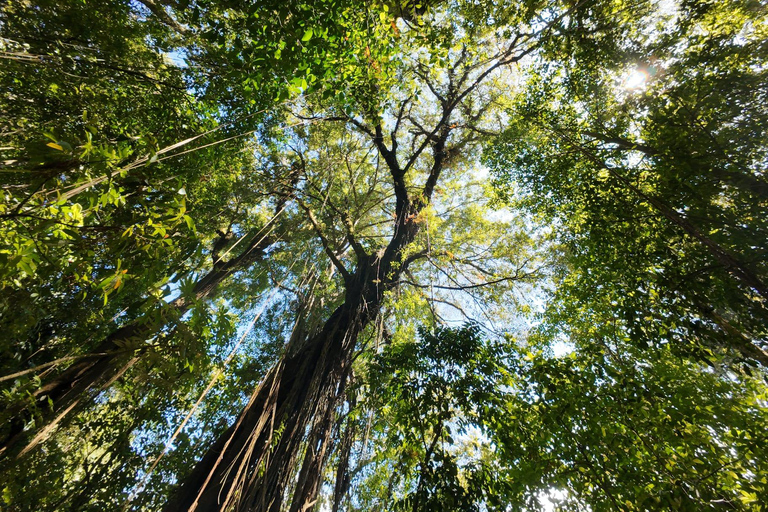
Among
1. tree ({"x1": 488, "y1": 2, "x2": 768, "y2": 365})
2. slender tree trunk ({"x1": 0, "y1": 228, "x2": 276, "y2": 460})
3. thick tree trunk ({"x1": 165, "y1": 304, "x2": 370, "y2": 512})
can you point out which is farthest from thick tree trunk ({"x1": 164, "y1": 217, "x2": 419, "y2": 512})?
tree ({"x1": 488, "y1": 2, "x2": 768, "y2": 365})

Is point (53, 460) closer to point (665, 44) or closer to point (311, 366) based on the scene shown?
point (311, 366)

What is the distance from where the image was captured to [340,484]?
2.82 m

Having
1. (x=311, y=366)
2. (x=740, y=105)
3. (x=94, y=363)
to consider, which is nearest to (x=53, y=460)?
(x=94, y=363)

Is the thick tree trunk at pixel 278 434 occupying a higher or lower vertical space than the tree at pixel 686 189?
lower

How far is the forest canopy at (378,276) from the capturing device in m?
1.41

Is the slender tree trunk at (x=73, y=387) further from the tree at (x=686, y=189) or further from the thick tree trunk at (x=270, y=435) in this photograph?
the tree at (x=686, y=189)

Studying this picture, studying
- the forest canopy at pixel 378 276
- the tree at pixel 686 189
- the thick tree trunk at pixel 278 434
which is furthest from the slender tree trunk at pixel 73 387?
the tree at pixel 686 189

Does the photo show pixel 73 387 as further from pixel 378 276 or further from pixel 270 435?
pixel 378 276

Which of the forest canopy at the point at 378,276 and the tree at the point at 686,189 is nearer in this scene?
the forest canopy at the point at 378,276

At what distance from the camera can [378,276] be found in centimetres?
436

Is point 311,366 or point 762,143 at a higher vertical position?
point 762,143

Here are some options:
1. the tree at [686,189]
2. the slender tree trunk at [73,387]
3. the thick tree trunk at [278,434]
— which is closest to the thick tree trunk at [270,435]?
the thick tree trunk at [278,434]

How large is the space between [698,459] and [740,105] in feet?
8.87

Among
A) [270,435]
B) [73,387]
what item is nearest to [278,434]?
[270,435]
